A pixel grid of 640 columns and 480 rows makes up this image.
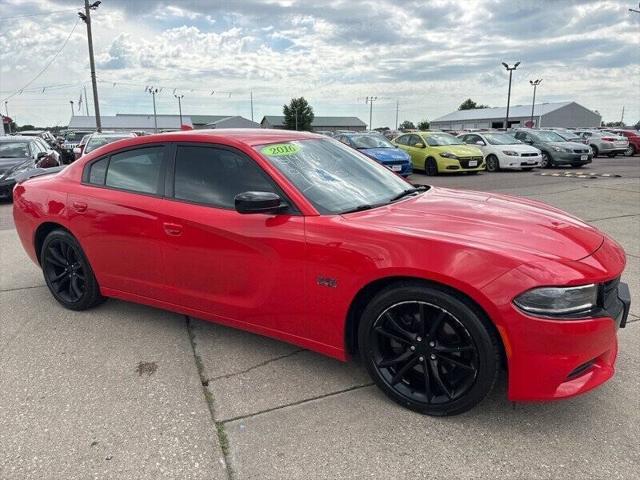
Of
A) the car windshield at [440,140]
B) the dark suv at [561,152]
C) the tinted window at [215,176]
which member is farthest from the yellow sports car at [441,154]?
the tinted window at [215,176]

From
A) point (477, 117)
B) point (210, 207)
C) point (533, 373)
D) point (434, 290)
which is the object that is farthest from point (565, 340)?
point (477, 117)

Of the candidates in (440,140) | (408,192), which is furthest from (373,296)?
(440,140)

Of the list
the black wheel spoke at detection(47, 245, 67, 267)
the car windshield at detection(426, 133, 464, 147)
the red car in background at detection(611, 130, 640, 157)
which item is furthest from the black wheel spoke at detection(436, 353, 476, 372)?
the red car in background at detection(611, 130, 640, 157)

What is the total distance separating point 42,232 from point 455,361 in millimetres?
3765

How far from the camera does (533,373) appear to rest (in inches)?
94.0

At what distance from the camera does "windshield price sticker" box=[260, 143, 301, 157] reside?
3277 millimetres

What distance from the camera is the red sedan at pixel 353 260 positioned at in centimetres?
238

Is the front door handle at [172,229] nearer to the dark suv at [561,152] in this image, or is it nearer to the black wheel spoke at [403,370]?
the black wheel spoke at [403,370]

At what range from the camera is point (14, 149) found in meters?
12.8

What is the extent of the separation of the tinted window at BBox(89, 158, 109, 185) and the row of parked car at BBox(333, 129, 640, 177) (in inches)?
428

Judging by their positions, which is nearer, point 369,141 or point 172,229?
point 172,229

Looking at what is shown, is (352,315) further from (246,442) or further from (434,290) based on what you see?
(246,442)

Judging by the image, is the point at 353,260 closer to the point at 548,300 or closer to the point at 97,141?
the point at 548,300

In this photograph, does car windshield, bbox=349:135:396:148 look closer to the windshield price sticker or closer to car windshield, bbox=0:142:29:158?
car windshield, bbox=0:142:29:158
